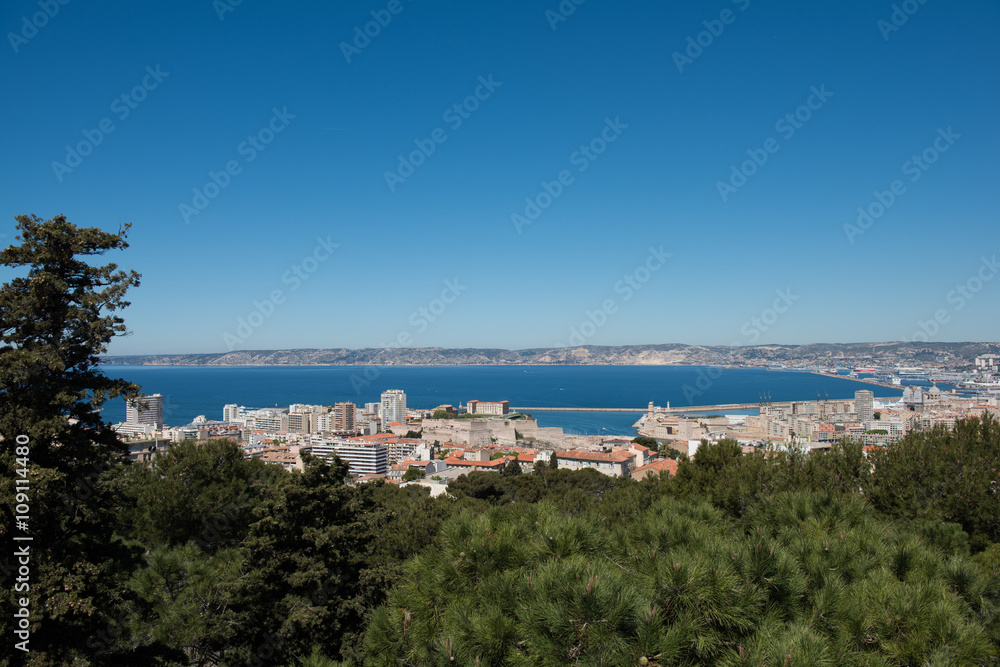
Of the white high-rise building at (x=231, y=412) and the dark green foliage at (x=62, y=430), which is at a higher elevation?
the dark green foliage at (x=62, y=430)

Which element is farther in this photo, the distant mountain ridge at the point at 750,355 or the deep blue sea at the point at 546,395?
the distant mountain ridge at the point at 750,355

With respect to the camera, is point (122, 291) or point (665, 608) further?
point (122, 291)

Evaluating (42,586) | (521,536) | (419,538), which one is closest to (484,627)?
(521,536)

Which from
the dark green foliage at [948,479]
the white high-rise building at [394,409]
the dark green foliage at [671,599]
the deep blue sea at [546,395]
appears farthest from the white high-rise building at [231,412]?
the dark green foliage at [671,599]

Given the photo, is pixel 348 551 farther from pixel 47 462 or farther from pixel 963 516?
pixel 963 516

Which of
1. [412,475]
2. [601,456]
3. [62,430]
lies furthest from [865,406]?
[62,430]

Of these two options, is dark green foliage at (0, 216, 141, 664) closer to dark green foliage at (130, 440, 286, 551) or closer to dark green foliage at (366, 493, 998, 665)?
dark green foliage at (366, 493, 998, 665)

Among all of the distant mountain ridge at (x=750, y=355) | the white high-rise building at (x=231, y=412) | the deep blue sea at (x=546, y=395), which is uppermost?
the distant mountain ridge at (x=750, y=355)

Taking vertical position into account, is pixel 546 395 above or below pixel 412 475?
below

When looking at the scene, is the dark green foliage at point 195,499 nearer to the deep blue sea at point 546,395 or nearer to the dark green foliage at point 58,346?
the dark green foliage at point 58,346

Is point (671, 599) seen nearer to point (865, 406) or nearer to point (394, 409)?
point (394, 409)

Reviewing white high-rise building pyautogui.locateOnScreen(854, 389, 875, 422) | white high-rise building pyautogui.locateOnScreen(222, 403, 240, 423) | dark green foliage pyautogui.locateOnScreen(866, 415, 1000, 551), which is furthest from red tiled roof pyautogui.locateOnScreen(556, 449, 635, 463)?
white high-rise building pyautogui.locateOnScreen(222, 403, 240, 423)
